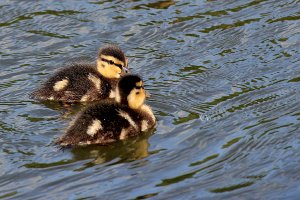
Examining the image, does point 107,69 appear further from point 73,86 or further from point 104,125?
point 104,125

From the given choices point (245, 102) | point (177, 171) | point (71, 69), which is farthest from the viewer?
point (71, 69)

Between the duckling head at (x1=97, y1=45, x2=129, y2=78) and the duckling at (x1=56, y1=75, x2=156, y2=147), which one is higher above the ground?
the duckling head at (x1=97, y1=45, x2=129, y2=78)

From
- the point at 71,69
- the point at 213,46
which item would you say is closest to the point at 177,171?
the point at 71,69

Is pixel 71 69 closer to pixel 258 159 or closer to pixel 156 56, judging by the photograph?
pixel 156 56

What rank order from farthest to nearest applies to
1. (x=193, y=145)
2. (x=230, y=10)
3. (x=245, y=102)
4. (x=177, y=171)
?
(x=230, y=10) → (x=245, y=102) → (x=193, y=145) → (x=177, y=171)

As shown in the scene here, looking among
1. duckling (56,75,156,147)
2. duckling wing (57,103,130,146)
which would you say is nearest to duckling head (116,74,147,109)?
duckling (56,75,156,147)

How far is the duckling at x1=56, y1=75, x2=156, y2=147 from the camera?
6.91m

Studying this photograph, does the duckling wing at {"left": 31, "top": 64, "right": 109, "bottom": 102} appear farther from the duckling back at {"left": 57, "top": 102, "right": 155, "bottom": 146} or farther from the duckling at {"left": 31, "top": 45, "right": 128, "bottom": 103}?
the duckling back at {"left": 57, "top": 102, "right": 155, "bottom": 146}

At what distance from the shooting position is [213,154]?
653 centimetres

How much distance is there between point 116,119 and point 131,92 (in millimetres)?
312

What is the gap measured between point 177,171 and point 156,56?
106 inches

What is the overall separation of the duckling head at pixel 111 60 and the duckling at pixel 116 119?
905 millimetres

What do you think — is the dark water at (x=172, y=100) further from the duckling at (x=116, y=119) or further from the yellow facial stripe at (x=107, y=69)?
the yellow facial stripe at (x=107, y=69)

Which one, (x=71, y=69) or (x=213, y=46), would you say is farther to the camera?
(x=213, y=46)
